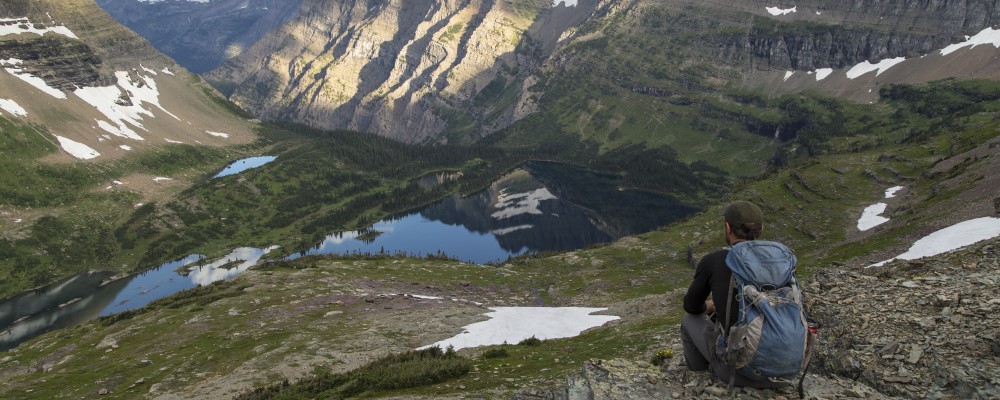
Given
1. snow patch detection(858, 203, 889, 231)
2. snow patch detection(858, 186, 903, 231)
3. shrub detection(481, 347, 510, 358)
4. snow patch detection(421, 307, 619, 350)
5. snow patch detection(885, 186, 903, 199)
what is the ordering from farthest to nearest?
snow patch detection(885, 186, 903, 199)
snow patch detection(858, 186, 903, 231)
snow patch detection(858, 203, 889, 231)
snow patch detection(421, 307, 619, 350)
shrub detection(481, 347, 510, 358)

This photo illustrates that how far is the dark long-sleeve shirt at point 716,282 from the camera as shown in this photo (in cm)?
1134

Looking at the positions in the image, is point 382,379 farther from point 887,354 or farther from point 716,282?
point 887,354

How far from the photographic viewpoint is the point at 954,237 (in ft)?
166

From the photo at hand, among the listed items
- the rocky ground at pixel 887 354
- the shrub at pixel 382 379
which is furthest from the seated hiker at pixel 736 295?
the shrub at pixel 382 379

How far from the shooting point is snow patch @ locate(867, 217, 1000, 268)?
4756 cm

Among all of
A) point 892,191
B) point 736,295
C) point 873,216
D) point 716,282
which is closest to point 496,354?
point 716,282

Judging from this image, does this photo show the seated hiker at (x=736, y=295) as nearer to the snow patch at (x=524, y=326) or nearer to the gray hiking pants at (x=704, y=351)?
the gray hiking pants at (x=704, y=351)

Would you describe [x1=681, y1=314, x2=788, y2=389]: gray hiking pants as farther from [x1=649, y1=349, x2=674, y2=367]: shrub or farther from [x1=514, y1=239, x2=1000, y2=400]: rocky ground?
[x1=649, y1=349, x2=674, y2=367]: shrub

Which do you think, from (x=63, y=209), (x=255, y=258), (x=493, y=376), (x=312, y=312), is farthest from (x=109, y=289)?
(x=493, y=376)

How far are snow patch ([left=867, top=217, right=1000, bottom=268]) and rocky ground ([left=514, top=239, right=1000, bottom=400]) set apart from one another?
33.8 metres

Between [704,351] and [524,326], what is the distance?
110 feet

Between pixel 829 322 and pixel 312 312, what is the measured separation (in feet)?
178

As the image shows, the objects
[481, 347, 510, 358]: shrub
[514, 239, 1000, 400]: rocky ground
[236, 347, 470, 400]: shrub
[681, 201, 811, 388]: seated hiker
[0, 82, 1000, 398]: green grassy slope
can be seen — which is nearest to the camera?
[681, 201, 811, 388]: seated hiker

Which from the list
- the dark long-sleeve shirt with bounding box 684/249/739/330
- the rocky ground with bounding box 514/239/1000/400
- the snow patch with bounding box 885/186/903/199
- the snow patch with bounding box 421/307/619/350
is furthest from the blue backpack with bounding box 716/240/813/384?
the snow patch with bounding box 885/186/903/199
